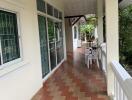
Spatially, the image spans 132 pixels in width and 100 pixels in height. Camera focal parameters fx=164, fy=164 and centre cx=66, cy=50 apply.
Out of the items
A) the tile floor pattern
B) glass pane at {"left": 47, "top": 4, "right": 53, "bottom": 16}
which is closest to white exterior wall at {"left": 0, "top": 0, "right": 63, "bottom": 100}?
the tile floor pattern

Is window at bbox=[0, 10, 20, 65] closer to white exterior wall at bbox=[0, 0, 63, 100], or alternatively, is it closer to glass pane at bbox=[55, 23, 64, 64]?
white exterior wall at bbox=[0, 0, 63, 100]

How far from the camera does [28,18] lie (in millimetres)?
3631

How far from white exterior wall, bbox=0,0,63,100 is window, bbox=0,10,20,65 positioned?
0.13 m

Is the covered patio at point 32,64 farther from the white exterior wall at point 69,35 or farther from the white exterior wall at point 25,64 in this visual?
the white exterior wall at point 69,35

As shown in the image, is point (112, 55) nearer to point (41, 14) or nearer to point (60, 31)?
point (41, 14)

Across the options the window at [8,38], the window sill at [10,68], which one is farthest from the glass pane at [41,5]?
the window sill at [10,68]

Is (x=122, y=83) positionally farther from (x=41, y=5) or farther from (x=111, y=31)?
(x=41, y=5)

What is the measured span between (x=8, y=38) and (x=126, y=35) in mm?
5504

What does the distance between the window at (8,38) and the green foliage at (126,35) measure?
5.26 meters

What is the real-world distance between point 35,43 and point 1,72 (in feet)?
5.09

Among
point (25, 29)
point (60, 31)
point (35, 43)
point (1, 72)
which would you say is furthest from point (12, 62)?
point (60, 31)

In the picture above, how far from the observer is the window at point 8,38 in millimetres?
2816

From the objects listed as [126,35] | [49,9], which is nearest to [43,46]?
[49,9]

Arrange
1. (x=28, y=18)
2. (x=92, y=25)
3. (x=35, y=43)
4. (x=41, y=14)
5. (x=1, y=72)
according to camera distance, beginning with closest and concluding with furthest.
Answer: (x=1, y=72), (x=28, y=18), (x=35, y=43), (x=41, y=14), (x=92, y=25)
